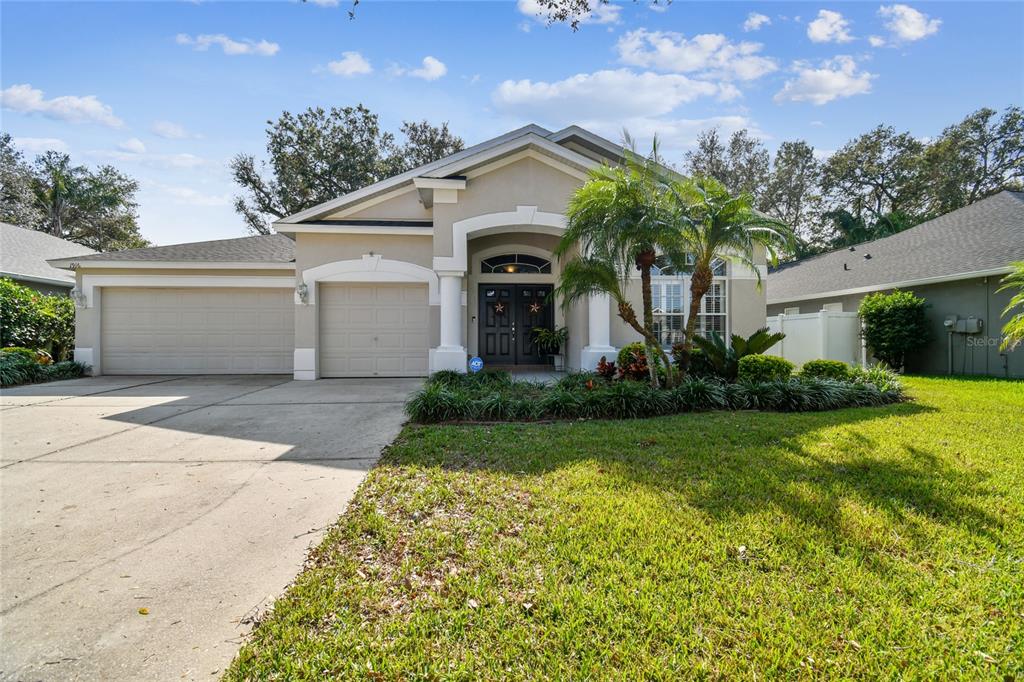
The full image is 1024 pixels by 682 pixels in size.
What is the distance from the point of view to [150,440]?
557cm

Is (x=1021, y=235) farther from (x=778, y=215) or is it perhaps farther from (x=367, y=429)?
(x=778, y=215)

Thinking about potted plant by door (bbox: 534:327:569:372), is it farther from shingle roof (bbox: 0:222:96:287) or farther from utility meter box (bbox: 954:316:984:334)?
shingle roof (bbox: 0:222:96:287)

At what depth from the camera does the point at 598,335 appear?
1008 centimetres

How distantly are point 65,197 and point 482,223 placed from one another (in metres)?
34.3

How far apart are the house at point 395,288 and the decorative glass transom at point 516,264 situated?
0.11 feet

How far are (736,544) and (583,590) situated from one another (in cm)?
120

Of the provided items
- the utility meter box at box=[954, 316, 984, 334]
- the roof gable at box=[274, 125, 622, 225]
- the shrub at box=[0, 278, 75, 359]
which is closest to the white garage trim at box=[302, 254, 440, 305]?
the roof gable at box=[274, 125, 622, 225]

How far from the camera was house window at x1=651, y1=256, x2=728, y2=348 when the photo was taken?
11125 millimetres

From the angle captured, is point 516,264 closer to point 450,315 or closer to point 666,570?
point 450,315

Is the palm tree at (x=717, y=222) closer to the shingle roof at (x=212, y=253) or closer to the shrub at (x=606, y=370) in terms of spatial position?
the shrub at (x=606, y=370)

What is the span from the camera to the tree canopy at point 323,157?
26.2 meters

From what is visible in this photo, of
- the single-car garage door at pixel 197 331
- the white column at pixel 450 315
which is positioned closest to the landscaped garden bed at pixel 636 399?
the white column at pixel 450 315

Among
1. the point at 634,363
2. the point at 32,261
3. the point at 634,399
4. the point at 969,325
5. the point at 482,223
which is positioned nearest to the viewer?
the point at 634,399

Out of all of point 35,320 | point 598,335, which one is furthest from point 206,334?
point 598,335
